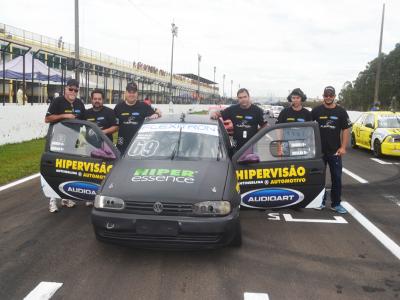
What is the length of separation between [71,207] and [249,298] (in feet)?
12.7

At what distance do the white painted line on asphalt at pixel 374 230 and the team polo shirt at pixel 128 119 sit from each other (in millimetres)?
3562

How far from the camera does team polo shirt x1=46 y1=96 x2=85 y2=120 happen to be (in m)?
6.35

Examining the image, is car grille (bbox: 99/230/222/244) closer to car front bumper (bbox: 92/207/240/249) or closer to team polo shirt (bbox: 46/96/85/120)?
car front bumper (bbox: 92/207/240/249)

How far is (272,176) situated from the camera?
5.45 m

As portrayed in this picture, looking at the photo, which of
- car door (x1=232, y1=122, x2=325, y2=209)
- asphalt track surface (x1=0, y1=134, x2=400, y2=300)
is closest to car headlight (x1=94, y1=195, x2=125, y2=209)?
asphalt track surface (x1=0, y1=134, x2=400, y2=300)

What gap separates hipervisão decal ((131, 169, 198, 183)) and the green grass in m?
4.92

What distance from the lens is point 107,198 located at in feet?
14.2

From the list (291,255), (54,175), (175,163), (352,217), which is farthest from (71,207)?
(352,217)

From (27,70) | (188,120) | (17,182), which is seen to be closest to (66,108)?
(188,120)

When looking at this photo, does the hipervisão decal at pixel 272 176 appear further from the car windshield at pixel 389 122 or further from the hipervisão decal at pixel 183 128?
the car windshield at pixel 389 122

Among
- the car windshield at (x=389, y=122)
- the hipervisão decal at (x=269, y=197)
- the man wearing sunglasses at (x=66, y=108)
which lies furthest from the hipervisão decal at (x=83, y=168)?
the car windshield at (x=389, y=122)

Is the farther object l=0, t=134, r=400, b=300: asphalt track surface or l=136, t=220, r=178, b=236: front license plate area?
l=136, t=220, r=178, b=236: front license plate area

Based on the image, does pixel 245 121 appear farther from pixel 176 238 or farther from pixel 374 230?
pixel 176 238

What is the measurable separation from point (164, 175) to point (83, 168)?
1.54 m
